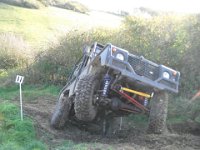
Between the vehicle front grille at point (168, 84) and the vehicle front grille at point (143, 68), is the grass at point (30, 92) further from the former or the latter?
the vehicle front grille at point (168, 84)

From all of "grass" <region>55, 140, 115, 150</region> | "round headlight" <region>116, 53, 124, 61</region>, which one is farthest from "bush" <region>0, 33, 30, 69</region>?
"grass" <region>55, 140, 115, 150</region>

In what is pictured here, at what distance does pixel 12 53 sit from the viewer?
26672 millimetres

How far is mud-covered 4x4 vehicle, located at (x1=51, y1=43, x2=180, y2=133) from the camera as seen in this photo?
10.0m

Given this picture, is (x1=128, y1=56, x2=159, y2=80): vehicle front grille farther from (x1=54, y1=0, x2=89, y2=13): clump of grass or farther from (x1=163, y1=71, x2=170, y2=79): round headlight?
(x1=54, y1=0, x2=89, y2=13): clump of grass

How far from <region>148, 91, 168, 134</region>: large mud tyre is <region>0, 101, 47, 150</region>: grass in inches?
98.1

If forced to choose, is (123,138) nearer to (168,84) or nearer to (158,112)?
(158,112)

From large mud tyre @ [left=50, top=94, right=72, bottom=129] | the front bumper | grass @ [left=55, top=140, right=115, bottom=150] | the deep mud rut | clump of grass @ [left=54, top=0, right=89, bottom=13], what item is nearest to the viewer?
grass @ [left=55, top=140, right=115, bottom=150]

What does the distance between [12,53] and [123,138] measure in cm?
1660

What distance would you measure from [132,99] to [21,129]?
8.19 ft

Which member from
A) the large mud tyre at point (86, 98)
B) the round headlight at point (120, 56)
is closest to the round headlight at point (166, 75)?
the round headlight at point (120, 56)

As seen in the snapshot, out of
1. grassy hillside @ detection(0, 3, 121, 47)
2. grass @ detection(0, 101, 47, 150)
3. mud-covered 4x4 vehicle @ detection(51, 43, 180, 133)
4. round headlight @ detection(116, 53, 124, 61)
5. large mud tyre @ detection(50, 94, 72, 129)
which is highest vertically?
grassy hillside @ detection(0, 3, 121, 47)

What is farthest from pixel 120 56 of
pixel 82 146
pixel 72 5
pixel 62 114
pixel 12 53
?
pixel 72 5

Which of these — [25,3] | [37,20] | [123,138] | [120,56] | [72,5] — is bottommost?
[123,138]

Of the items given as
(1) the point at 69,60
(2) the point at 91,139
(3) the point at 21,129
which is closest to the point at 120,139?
(2) the point at 91,139
